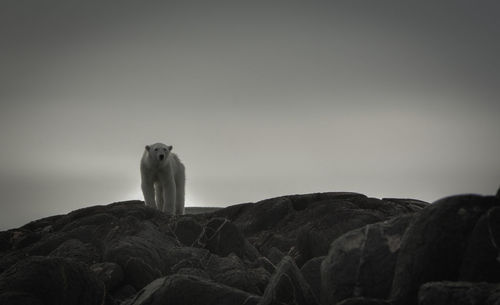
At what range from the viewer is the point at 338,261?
12617 millimetres

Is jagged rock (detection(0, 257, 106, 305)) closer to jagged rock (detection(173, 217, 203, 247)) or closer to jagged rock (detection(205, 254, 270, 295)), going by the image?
jagged rock (detection(205, 254, 270, 295))

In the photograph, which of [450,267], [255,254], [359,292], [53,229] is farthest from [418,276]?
[53,229]

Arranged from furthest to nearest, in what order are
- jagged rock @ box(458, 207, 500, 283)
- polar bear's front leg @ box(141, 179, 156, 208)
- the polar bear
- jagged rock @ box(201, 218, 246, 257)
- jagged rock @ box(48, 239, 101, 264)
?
polar bear's front leg @ box(141, 179, 156, 208), the polar bear, jagged rock @ box(201, 218, 246, 257), jagged rock @ box(48, 239, 101, 264), jagged rock @ box(458, 207, 500, 283)

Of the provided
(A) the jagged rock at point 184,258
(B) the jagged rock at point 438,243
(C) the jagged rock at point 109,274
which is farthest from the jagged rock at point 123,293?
(B) the jagged rock at point 438,243

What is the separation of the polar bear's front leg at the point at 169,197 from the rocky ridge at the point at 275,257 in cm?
428

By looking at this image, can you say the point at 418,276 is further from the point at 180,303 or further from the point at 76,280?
the point at 76,280

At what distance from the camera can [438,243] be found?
1057cm

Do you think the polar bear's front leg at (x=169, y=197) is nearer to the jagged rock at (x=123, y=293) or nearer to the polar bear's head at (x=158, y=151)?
the polar bear's head at (x=158, y=151)

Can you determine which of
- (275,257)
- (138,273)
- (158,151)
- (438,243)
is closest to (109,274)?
(138,273)

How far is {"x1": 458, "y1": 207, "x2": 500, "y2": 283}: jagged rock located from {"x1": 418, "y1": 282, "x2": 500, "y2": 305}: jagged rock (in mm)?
900

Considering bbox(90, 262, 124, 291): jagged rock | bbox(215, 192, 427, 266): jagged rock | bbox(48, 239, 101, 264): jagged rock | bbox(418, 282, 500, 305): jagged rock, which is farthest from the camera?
bbox(215, 192, 427, 266): jagged rock

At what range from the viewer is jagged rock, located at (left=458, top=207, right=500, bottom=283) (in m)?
10.0

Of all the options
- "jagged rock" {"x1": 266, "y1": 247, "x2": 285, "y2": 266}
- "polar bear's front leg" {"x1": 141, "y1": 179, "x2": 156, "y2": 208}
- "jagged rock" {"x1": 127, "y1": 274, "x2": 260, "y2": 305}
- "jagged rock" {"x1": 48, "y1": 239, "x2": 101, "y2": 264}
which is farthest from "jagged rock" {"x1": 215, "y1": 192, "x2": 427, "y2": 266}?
"jagged rock" {"x1": 48, "y1": 239, "x2": 101, "y2": 264}

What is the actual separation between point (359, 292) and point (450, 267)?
2413mm
